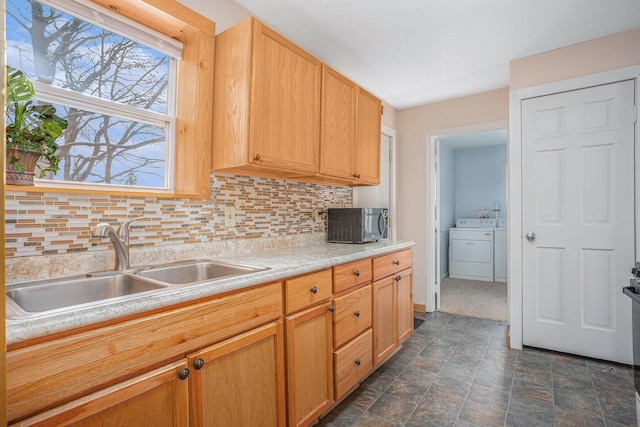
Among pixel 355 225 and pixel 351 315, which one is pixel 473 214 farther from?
pixel 351 315

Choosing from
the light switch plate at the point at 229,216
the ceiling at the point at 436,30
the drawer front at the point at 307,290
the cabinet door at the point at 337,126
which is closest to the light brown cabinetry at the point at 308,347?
the drawer front at the point at 307,290

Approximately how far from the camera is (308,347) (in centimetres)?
157

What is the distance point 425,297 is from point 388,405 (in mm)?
1916

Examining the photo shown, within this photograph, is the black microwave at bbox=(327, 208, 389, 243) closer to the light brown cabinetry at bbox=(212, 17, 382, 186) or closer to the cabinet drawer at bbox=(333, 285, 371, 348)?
the light brown cabinetry at bbox=(212, 17, 382, 186)

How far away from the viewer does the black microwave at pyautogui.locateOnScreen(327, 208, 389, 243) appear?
252 cm

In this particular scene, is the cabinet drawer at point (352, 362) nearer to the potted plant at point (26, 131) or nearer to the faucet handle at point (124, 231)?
the faucet handle at point (124, 231)

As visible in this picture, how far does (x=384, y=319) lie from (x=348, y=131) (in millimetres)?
1395

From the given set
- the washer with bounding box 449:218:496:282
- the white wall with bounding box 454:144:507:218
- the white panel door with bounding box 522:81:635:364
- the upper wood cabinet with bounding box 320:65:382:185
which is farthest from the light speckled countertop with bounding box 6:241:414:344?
the white wall with bounding box 454:144:507:218

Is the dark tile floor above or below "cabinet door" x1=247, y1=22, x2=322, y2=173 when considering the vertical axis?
below

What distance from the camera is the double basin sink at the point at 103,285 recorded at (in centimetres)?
107

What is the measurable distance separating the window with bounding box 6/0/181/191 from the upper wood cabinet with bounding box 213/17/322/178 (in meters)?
0.31

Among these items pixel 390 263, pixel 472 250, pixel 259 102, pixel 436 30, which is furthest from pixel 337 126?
pixel 472 250

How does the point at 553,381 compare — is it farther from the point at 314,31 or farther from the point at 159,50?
the point at 159,50

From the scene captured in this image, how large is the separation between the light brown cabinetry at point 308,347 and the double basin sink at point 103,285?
26 cm
